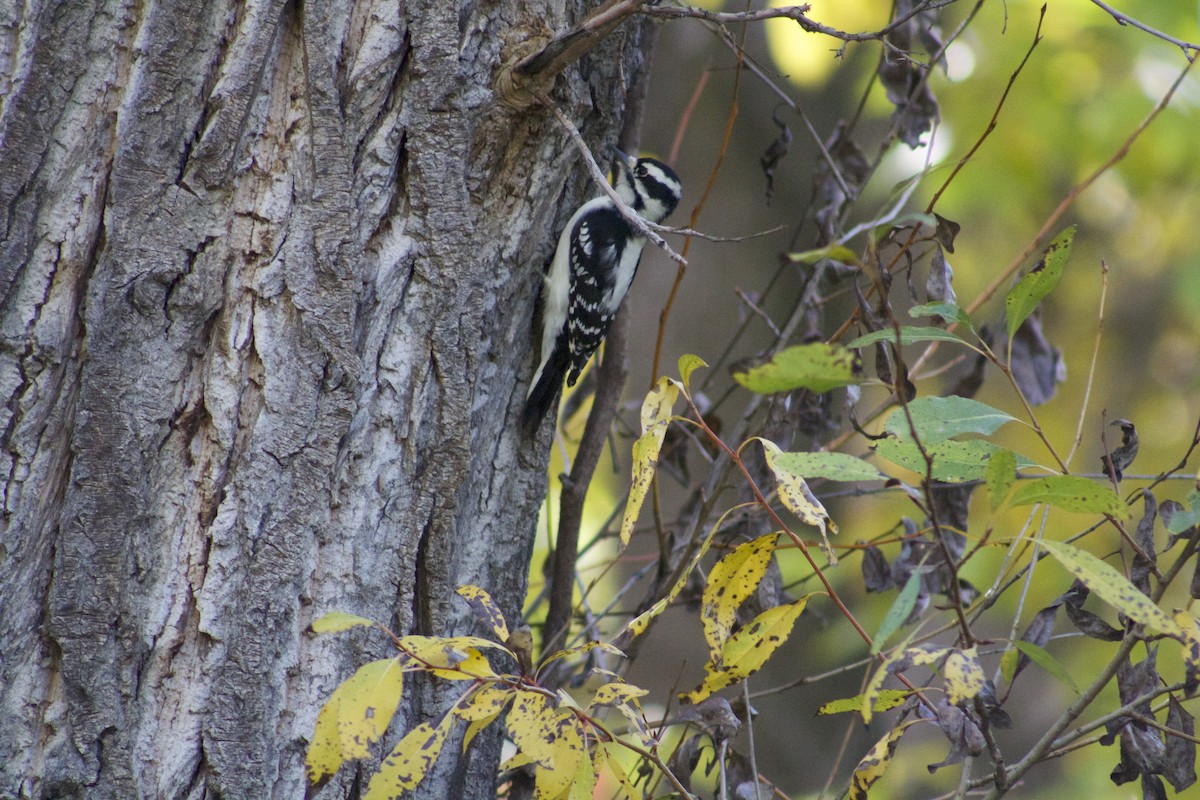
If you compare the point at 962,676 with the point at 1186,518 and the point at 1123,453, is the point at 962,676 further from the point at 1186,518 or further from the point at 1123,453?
the point at 1123,453

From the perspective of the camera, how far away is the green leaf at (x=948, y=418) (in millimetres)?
1519

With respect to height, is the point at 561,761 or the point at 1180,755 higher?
the point at 561,761

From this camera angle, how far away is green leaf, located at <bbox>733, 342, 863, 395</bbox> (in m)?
1.15

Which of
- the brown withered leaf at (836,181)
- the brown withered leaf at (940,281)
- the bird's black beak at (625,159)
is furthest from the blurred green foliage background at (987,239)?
the brown withered leaf at (940,281)

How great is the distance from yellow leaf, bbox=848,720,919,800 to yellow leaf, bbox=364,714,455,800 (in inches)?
26.6

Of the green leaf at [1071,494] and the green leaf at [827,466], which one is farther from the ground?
the green leaf at [827,466]

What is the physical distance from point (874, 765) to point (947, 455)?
51 centimetres

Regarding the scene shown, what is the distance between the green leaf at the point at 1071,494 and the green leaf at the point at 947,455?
0.40 ft

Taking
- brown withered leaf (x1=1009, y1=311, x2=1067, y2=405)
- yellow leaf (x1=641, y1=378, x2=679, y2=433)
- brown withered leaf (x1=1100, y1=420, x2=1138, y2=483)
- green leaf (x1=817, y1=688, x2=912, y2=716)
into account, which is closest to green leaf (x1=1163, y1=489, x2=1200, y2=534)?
brown withered leaf (x1=1100, y1=420, x2=1138, y2=483)

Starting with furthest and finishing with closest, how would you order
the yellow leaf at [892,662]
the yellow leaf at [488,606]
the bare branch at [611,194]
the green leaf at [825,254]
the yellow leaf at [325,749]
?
the bare branch at [611,194] < the yellow leaf at [488,606] < the yellow leaf at [325,749] < the yellow leaf at [892,662] < the green leaf at [825,254]

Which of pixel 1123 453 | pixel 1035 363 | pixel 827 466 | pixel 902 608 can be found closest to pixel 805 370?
pixel 827 466

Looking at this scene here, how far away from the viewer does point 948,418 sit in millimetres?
1549

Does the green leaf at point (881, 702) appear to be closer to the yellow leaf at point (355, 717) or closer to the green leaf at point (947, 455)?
the green leaf at point (947, 455)

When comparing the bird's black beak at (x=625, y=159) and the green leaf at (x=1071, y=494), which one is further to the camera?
the bird's black beak at (x=625, y=159)
